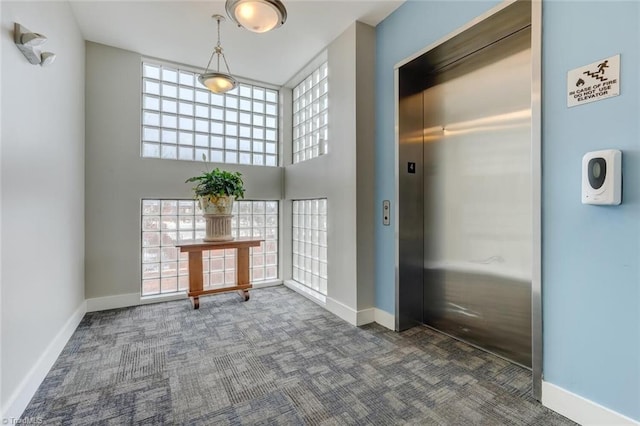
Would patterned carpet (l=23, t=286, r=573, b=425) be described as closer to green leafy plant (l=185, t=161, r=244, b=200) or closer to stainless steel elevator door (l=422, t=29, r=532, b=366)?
stainless steel elevator door (l=422, t=29, r=532, b=366)

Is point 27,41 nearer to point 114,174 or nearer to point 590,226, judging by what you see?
point 114,174

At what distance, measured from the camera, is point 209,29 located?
310 centimetres

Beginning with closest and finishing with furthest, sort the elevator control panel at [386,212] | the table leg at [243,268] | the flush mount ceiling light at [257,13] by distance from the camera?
the flush mount ceiling light at [257,13], the elevator control panel at [386,212], the table leg at [243,268]

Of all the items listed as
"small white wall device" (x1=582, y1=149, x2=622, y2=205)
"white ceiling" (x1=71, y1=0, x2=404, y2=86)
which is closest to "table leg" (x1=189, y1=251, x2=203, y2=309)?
"white ceiling" (x1=71, y1=0, x2=404, y2=86)

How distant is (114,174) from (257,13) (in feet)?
8.31

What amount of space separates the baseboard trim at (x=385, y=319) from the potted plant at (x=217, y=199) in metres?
1.96

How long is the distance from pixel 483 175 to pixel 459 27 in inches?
44.1

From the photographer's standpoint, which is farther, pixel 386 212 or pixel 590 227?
pixel 386 212

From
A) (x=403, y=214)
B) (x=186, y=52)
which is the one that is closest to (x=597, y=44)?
(x=403, y=214)

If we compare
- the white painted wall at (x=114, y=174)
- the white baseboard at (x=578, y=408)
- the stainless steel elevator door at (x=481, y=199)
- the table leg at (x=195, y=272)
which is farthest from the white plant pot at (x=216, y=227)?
the white baseboard at (x=578, y=408)

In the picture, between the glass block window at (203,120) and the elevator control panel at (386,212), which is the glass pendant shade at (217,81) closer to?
the glass block window at (203,120)

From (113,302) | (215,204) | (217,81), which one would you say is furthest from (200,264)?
(217,81)

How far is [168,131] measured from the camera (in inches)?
153

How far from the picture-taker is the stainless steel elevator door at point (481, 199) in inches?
84.0
